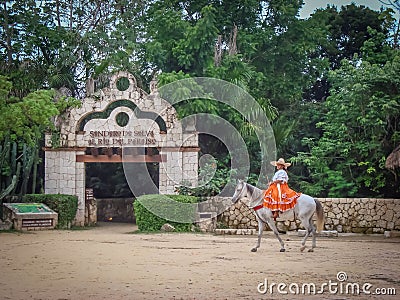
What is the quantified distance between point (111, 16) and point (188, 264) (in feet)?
59.1

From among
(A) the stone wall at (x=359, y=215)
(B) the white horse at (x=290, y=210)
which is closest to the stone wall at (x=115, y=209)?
(A) the stone wall at (x=359, y=215)

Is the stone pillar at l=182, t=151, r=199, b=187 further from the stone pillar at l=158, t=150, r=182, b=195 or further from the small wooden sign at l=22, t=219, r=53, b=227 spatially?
the small wooden sign at l=22, t=219, r=53, b=227

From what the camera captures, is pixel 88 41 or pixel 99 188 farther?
pixel 99 188

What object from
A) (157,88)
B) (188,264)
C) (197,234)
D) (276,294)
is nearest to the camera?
(276,294)

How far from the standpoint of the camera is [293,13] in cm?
2478

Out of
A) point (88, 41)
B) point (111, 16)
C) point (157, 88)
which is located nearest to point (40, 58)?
point (88, 41)

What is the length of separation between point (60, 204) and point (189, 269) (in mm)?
9939

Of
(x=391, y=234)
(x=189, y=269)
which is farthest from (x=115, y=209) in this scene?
(x=189, y=269)

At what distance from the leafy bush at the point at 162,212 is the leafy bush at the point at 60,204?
8.14 ft

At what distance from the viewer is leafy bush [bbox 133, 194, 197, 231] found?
58.7 ft

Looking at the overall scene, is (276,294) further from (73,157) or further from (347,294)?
(73,157)

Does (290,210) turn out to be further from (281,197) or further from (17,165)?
(17,165)

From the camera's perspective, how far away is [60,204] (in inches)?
746

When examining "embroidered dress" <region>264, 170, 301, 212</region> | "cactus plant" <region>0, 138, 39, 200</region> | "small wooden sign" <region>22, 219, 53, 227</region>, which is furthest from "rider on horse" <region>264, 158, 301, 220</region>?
"cactus plant" <region>0, 138, 39, 200</region>
